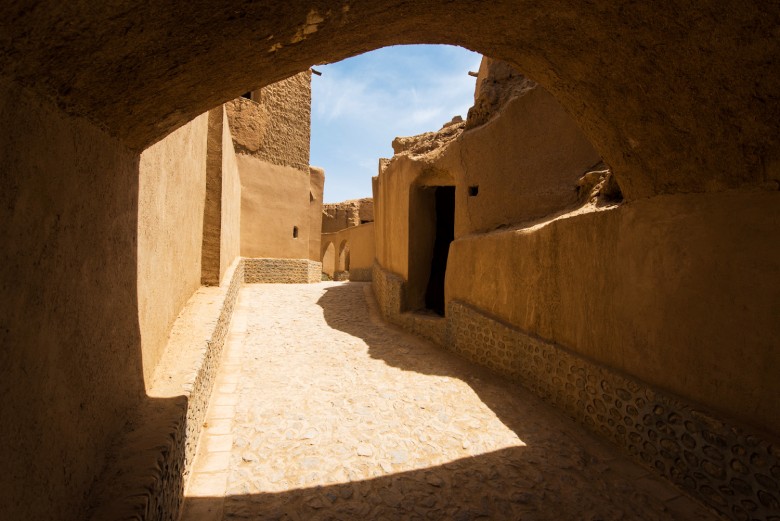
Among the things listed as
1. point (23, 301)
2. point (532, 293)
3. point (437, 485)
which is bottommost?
point (437, 485)

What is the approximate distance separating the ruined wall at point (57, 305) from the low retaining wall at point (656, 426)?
3973mm

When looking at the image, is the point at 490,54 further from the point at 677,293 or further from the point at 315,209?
the point at 315,209

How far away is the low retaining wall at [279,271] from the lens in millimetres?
12766

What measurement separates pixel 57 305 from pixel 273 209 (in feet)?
40.3

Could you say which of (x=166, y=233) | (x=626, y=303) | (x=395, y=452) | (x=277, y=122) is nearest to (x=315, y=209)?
(x=277, y=122)

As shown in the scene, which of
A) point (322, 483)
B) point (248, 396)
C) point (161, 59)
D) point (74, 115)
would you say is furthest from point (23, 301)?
point (248, 396)

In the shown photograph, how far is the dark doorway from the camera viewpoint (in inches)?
400

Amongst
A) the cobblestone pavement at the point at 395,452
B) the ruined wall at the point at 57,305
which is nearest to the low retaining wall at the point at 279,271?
the cobblestone pavement at the point at 395,452

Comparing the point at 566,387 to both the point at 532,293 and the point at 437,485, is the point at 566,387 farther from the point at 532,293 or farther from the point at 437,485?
the point at 437,485

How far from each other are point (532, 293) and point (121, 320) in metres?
4.51

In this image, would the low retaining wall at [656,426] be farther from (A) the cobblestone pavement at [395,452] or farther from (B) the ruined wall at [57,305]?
(B) the ruined wall at [57,305]

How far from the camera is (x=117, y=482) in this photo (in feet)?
7.06

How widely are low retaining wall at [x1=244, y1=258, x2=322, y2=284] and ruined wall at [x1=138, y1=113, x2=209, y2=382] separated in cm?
655

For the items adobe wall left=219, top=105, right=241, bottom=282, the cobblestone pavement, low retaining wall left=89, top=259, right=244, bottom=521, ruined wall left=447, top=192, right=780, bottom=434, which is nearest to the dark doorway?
the cobblestone pavement
